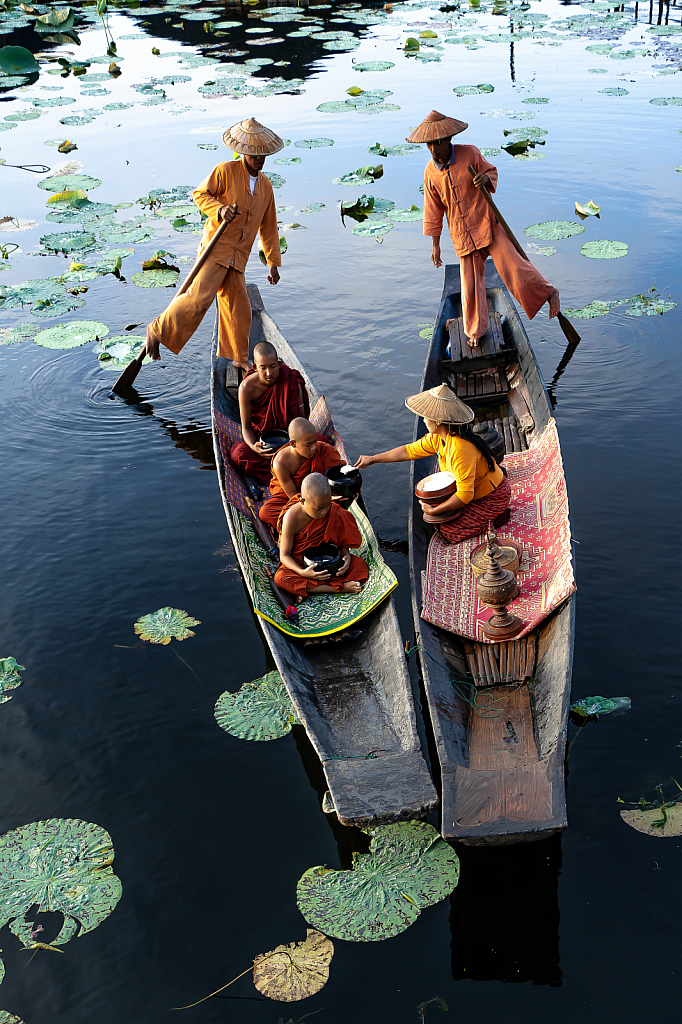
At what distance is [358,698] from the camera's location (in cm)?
403

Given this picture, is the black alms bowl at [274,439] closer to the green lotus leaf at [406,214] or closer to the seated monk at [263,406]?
the seated monk at [263,406]

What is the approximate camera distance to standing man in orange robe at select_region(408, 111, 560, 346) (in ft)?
20.2

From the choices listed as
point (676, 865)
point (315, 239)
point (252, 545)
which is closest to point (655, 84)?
point (315, 239)

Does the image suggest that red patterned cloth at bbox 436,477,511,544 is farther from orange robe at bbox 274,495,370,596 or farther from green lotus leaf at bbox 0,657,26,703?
green lotus leaf at bbox 0,657,26,703

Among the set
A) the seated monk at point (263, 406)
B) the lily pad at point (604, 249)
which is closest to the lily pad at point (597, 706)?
the seated monk at point (263, 406)

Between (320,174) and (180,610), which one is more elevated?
(320,174)

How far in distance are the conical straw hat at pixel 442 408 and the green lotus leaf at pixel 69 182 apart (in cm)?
859

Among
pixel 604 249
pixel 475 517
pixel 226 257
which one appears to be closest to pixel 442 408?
pixel 475 517

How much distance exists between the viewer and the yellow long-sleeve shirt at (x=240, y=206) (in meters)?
6.03

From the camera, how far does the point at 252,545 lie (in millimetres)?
4949

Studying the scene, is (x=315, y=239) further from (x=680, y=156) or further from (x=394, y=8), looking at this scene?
(x=394, y=8)

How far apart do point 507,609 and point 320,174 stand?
9428mm

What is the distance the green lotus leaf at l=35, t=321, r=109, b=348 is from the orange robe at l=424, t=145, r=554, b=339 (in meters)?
3.54

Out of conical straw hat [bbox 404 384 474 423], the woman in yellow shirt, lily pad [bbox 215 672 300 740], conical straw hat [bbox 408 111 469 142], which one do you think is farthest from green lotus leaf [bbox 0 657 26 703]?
conical straw hat [bbox 408 111 469 142]
